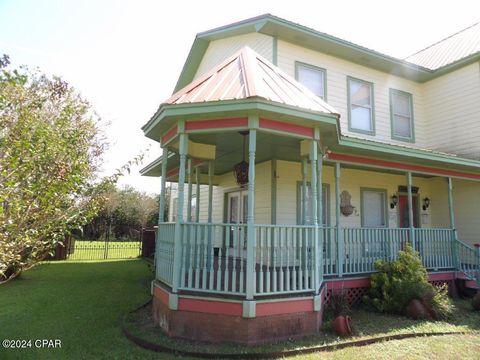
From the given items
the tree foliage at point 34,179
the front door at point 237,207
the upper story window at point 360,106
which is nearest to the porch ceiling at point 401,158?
the upper story window at point 360,106

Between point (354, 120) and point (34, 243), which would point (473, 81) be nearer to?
point (354, 120)

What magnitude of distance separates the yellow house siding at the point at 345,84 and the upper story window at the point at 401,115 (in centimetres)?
19

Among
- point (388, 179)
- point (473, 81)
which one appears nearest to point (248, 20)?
point (388, 179)

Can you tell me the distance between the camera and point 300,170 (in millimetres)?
9211

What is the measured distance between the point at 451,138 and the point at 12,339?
1320 cm

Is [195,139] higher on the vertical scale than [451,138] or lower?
lower

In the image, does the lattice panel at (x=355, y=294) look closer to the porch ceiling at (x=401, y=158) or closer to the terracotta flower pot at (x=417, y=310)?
the terracotta flower pot at (x=417, y=310)

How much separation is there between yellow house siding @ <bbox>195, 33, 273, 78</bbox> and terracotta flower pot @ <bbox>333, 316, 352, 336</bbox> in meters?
7.04

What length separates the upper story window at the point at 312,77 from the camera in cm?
972

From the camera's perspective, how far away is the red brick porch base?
4.95 m

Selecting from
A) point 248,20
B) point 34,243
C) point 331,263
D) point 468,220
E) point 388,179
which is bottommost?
point 331,263

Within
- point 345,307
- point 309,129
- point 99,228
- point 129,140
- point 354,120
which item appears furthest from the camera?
point 99,228

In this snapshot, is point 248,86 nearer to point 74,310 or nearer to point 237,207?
point 237,207

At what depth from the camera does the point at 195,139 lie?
7246 millimetres
